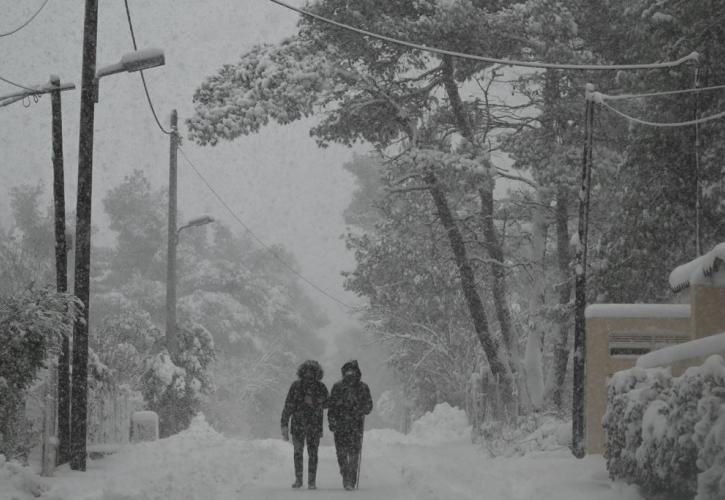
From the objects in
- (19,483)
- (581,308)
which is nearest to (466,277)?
(581,308)

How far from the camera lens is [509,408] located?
25.2m

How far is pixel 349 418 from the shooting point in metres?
13.9

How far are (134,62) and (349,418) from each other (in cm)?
625

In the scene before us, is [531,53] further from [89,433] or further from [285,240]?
[285,240]

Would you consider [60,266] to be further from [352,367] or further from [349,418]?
[349,418]

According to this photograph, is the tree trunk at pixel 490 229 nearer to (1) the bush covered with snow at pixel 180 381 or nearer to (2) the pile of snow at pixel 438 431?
(2) the pile of snow at pixel 438 431

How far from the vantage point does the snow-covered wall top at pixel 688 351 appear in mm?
10312

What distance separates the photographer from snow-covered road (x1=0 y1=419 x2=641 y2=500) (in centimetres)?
1133

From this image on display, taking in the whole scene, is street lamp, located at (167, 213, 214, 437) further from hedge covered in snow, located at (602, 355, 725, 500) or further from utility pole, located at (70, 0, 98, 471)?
hedge covered in snow, located at (602, 355, 725, 500)

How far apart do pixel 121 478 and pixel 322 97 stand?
13.0 metres

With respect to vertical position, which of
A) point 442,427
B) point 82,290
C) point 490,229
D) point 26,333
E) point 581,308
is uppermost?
point 490,229

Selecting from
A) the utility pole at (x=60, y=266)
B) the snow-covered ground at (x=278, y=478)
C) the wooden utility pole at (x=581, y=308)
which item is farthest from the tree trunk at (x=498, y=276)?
the utility pole at (x=60, y=266)

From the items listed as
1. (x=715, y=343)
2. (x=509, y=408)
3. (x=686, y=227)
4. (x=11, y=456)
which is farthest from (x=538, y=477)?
(x=509, y=408)

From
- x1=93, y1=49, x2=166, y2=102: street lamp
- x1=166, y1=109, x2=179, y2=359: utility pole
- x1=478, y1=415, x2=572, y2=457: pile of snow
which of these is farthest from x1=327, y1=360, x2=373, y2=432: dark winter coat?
x1=166, y1=109, x2=179, y2=359: utility pole
